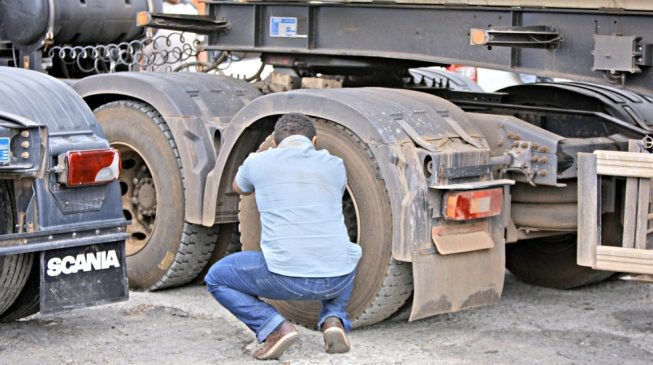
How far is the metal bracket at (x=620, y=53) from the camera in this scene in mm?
5984

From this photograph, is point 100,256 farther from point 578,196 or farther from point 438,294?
point 578,196

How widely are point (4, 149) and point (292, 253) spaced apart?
138 centimetres

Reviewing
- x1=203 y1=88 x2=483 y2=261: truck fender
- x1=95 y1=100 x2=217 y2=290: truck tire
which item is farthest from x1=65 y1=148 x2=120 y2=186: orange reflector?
x1=95 y1=100 x2=217 y2=290: truck tire

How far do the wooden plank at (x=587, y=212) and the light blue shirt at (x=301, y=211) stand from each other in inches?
42.9

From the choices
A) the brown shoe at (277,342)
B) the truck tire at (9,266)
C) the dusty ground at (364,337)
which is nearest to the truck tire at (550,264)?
the dusty ground at (364,337)

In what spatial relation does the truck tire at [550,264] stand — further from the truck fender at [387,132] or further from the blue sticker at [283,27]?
the blue sticker at [283,27]

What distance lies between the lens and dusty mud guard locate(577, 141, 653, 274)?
5.76m

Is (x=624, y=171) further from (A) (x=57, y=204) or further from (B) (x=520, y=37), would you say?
(A) (x=57, y=204)

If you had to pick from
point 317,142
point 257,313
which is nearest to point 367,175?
point 317,142

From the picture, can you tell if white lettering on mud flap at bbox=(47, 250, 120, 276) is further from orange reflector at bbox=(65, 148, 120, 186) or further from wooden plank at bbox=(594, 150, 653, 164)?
wooden plank at bbox=(594, 150, 653, 164)

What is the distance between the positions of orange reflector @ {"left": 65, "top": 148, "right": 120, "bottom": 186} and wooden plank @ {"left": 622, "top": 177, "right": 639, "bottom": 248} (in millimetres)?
2378

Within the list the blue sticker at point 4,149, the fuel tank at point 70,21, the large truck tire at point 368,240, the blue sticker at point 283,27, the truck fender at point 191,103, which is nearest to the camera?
the blue sticker at point 4,149

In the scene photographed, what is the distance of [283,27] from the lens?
7.50 metres

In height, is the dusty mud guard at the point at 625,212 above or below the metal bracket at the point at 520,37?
below
